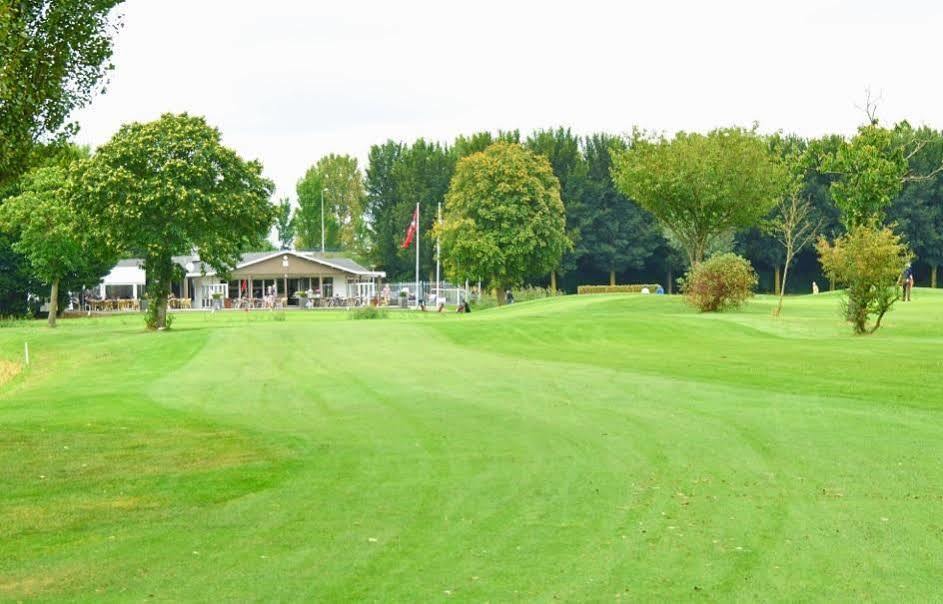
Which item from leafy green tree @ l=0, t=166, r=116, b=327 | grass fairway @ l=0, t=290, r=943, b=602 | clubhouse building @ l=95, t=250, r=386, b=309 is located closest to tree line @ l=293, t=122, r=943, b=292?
clubhouse building @ l=95, t=250, r=386, b=309

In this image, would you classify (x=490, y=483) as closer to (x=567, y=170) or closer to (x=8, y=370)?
(x=8, y=370)

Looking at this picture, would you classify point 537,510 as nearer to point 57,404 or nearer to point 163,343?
point 57,404

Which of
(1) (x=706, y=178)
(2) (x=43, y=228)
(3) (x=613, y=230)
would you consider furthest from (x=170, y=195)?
(3) (x=613, y=230)

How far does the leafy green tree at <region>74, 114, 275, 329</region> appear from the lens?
145ft

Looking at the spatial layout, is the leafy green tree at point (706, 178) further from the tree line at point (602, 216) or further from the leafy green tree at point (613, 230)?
the leafy green tree at point (613, 230)

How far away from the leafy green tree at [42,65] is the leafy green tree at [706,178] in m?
41.2

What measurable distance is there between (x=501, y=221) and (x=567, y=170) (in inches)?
862

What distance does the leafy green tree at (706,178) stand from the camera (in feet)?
178

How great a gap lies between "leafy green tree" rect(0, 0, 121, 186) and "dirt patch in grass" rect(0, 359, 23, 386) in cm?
1870

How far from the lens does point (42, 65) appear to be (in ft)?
49.0

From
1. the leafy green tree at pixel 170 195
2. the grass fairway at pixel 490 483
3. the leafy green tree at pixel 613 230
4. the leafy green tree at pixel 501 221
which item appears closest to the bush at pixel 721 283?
the leafy green tree at pixel 170 195

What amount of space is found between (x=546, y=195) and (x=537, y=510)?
232ft

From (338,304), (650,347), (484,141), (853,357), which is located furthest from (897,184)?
(484,141)

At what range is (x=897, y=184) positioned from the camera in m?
34.8
